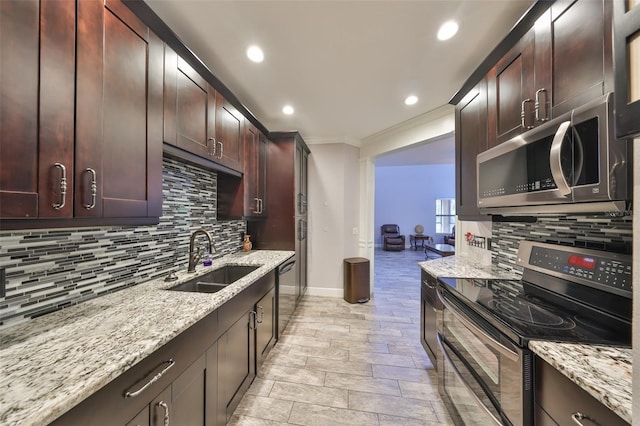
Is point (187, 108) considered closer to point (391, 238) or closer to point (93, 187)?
point (93, 187)

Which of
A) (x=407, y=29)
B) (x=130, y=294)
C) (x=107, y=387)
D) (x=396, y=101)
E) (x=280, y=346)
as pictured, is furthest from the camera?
(x=396, y=101)

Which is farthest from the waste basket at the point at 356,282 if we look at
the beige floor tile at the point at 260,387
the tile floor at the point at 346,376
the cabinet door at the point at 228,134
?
the cabinet door at the point at 228,134

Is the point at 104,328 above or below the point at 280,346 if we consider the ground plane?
above

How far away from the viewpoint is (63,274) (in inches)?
44.0

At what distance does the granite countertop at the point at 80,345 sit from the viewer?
1.89ft

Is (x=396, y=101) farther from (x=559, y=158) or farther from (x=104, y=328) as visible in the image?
(x=104, y=328)

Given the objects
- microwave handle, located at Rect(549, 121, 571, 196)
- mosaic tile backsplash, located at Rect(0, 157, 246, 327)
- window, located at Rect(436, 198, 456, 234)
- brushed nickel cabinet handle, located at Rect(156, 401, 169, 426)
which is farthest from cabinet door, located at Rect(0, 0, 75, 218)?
window, located at Rect(436, 198, 456, 234)

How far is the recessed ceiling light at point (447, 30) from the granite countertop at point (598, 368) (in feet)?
6.35

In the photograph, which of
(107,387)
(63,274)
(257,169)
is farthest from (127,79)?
(257,169)

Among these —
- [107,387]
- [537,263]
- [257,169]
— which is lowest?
[107,387]

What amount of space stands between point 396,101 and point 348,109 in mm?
583

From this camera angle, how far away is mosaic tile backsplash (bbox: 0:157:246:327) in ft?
3.18

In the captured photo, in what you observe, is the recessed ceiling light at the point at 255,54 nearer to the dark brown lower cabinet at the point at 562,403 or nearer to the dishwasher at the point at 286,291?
the dishwasher at the point at 286,291

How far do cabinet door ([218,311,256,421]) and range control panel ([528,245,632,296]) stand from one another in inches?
80.2
